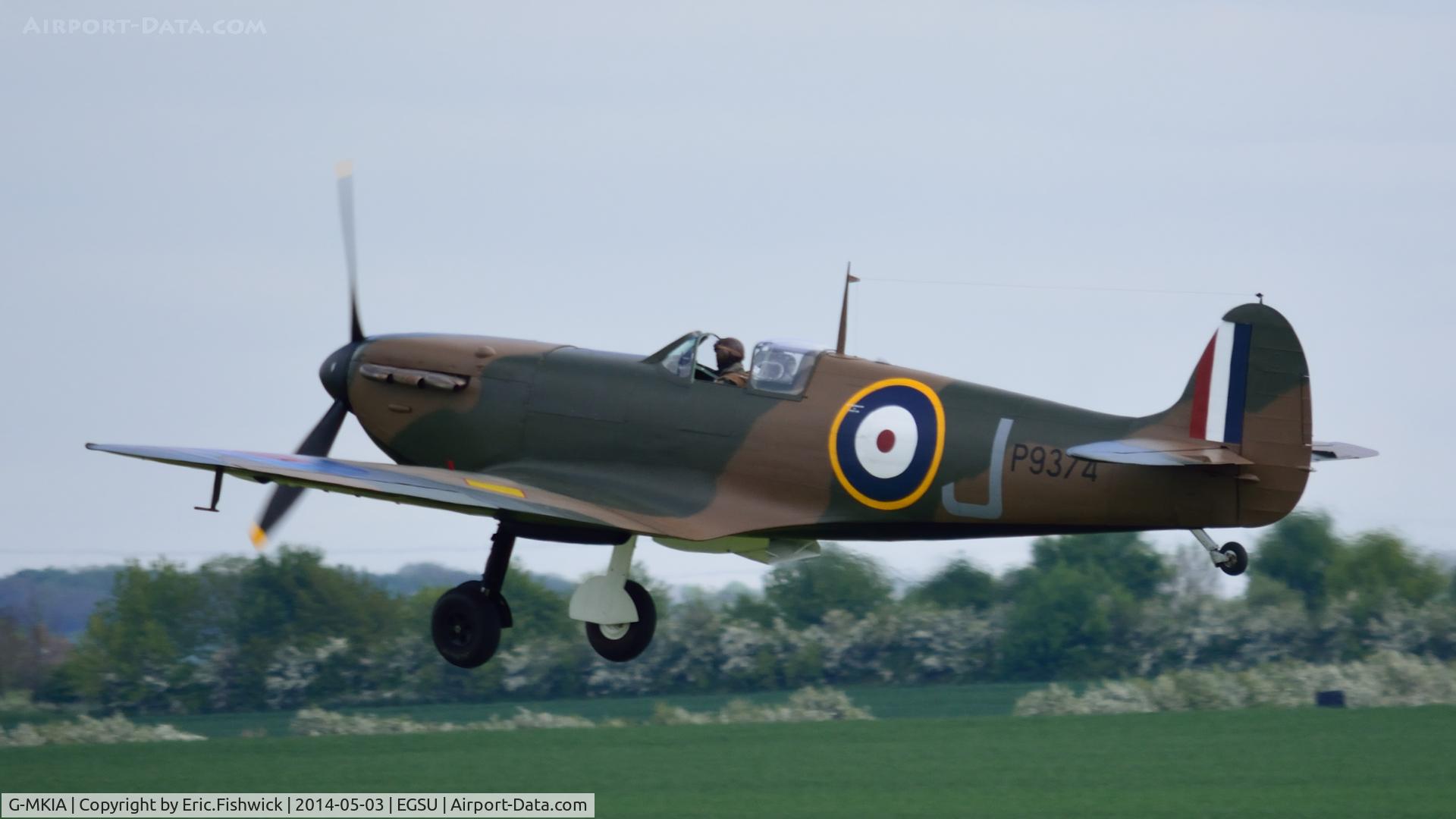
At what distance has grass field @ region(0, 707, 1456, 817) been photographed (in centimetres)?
1884

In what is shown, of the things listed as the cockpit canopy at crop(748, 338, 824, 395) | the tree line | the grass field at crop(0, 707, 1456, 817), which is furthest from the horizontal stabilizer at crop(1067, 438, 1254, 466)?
the tree line

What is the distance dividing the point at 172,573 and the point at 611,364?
15.0 metres

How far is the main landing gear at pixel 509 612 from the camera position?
1426 centimetres

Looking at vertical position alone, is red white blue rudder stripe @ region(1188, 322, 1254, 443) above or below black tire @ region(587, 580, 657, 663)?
above

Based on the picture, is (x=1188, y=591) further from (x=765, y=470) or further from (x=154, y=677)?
(x=765, y=470)

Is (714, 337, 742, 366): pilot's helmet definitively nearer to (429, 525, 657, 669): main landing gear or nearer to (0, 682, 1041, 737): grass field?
(429, 525, 657, 669): main landing gear

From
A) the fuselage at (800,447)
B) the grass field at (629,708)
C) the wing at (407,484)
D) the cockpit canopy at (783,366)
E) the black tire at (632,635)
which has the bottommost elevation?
the grass field at (629,708)

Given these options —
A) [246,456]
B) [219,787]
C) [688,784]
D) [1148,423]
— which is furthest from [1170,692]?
[246,456]

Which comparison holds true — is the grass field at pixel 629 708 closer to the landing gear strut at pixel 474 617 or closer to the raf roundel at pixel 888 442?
the landing gear strut at pixel 474 617

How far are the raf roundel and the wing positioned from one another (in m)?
1.37

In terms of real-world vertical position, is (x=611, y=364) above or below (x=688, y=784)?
above

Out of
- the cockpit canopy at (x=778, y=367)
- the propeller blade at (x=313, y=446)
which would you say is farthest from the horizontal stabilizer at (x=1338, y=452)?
the propeller blade at (x=313, y=446)

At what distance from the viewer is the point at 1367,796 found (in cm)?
1892
